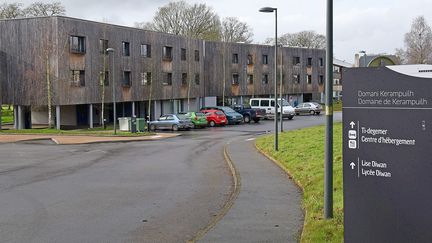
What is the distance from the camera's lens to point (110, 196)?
12.7m

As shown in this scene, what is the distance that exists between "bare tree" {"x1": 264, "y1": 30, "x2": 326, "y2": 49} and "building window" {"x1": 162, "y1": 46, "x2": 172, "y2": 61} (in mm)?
48668

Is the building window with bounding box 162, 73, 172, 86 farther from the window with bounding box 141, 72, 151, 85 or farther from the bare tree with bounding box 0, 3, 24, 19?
the bare tree with bounding box 0, 3, 24, 19

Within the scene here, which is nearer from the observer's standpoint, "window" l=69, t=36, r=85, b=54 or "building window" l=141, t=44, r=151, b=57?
"window" l=69, t=36, r=85, b=54

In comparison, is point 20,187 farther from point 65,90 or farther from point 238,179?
point 65,90

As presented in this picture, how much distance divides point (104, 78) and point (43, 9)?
25550 millimetres

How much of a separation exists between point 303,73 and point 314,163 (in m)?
63.7

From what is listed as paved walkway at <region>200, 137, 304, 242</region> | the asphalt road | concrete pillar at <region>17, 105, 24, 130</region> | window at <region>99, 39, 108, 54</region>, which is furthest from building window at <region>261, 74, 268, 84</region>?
paved walkway at <region>200, 137, 304, 242</region>

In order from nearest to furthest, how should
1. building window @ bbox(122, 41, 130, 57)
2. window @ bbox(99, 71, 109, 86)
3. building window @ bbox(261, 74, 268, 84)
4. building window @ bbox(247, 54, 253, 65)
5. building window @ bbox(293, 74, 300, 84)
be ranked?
window @ bbox(99, 71, 109, 86)
building window @ bbox(122, 41, 130, 57)
building window @ bbox(247, 54, 253, 65)
building window @ bbox(261, 74, 268, 84)
building window @ bbox(293, 74, 300, 84)

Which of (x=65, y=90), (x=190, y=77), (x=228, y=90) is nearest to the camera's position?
(x=65, y=90)

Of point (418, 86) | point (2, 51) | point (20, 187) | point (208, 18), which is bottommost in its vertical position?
point (20, 187)

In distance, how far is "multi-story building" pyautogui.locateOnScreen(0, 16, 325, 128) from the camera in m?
41.1

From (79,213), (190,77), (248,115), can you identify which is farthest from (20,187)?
(190,77)

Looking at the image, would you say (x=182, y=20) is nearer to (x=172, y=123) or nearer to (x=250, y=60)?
(x=250, y=60)

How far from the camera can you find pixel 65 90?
41.0 meters
